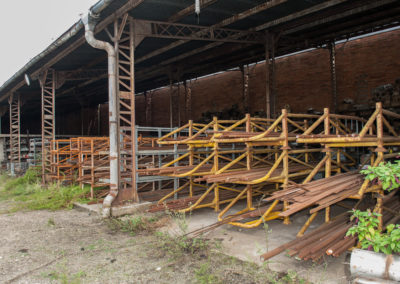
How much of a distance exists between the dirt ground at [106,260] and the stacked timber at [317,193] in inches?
39.7

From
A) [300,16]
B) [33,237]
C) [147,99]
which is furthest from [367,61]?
[147,99]

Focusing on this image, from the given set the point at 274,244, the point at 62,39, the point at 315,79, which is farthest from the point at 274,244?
the point at 315,79

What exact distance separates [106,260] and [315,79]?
1268 centimetres

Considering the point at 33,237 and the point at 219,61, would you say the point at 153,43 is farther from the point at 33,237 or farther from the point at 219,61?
the point at 33,237

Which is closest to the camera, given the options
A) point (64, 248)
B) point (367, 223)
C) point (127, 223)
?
point (367, 223)

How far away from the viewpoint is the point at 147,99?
2453 centimetres

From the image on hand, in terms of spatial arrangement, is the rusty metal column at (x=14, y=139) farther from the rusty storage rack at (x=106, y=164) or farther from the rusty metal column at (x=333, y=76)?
the rusty metal column at (x=333, y=76)

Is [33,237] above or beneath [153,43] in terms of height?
beneath

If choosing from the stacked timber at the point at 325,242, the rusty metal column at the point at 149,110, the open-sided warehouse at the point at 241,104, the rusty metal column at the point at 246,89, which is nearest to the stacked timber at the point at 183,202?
the open-sided warehouse at the point at 241,104

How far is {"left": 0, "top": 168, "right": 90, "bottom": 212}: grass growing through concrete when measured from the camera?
31.7 ft

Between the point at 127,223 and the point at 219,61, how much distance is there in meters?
11.0

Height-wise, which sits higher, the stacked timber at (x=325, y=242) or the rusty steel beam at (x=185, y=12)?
the rusty steel beam at (x=185, y=12)

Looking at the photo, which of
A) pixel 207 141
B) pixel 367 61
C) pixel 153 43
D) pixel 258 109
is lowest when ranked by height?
pixel 207 141

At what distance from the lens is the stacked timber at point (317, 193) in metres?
4.41
